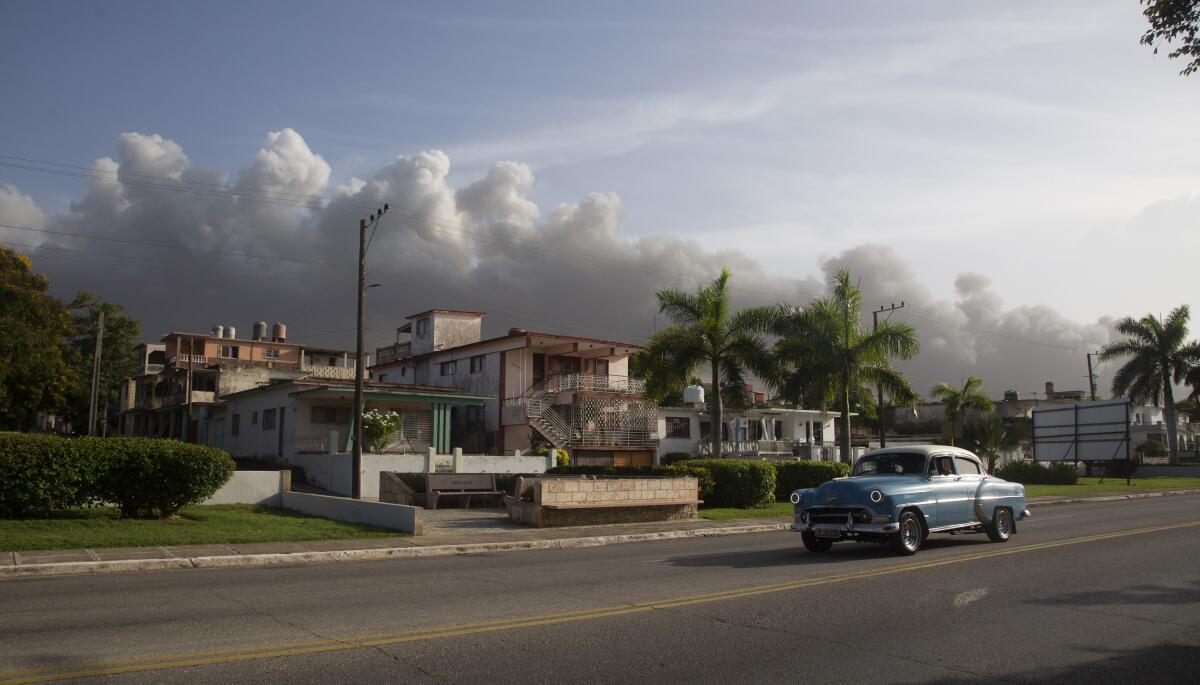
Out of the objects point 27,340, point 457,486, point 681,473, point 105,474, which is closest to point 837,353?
point 681,473

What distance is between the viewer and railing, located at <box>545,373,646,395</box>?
41156 mm

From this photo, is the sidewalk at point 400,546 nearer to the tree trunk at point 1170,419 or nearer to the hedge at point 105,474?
the hedge at point 105,474

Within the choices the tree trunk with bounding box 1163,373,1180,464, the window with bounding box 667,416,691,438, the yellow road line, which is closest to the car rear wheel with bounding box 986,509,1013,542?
the yellow road line

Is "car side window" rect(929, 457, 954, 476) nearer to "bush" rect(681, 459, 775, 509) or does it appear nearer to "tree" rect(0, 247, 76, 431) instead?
"bush" rect(681, 459, 775, 509)

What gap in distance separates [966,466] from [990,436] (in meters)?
35.3

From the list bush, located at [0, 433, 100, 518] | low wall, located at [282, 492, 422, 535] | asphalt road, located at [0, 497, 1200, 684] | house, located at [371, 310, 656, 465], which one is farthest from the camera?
house, located at [371, 310, 656, 465]

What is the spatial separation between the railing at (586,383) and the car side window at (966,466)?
25352 mm

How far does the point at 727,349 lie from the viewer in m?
31.7

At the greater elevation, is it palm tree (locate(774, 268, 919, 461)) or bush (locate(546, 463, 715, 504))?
palm tree (locate(774, 268, 919, 461))

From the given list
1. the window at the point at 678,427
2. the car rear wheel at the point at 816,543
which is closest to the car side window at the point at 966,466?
the car rear wheel at the point at 816,543

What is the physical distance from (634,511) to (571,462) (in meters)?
18.3

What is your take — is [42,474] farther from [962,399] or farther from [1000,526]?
[962,399]

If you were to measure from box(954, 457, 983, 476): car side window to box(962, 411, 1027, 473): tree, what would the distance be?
3493cm

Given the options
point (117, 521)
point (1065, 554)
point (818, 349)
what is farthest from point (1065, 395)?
point (117, 521)
